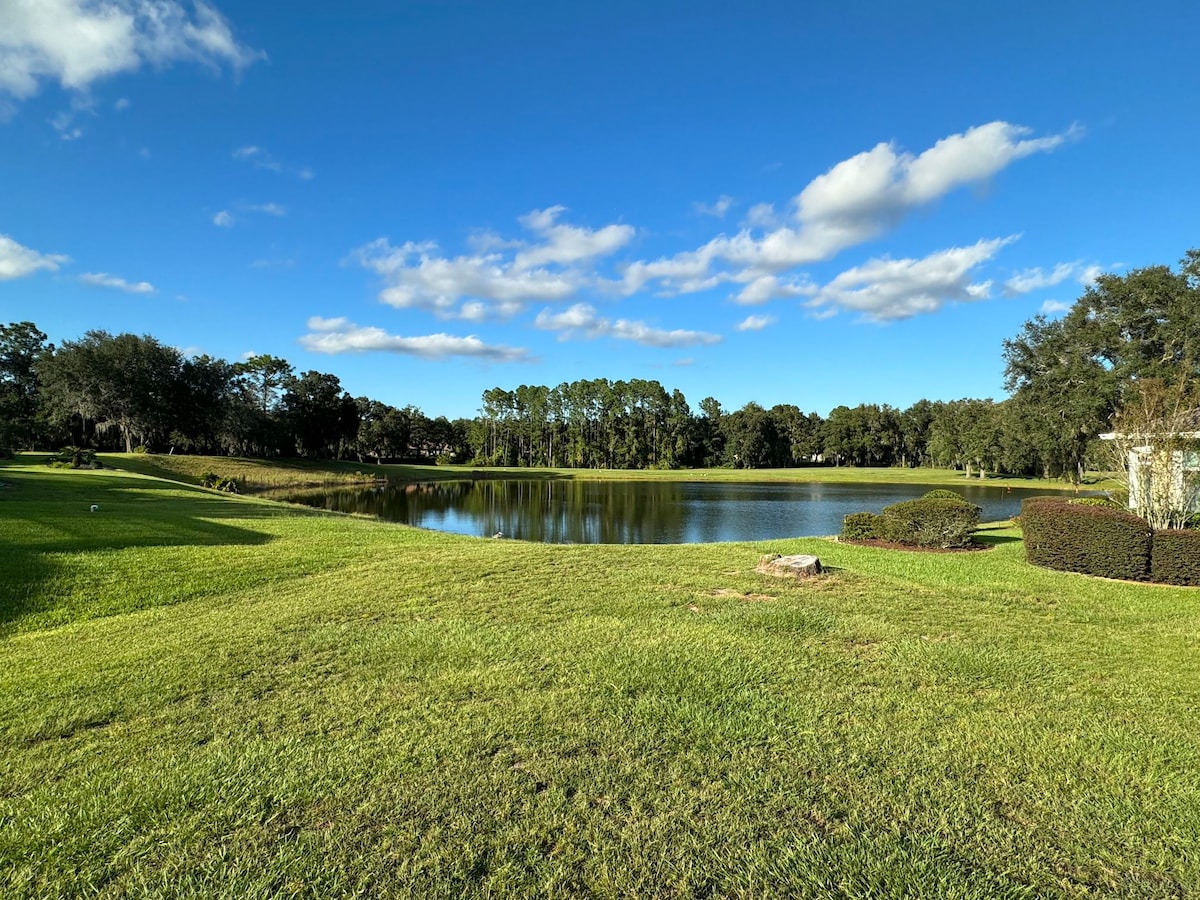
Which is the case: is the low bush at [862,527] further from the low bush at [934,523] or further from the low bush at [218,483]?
the low bush at [218,483]

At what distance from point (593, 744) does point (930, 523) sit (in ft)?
37.8

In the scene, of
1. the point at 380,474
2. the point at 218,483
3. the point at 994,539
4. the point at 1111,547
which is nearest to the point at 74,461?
the point at 218,483

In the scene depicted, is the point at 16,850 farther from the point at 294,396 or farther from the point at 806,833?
the point at 294,396

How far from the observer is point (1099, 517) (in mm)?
9586

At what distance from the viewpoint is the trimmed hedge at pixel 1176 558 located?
880 centimetres

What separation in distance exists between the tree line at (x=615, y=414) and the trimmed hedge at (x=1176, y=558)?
6.13m

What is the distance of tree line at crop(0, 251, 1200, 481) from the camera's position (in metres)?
30.1

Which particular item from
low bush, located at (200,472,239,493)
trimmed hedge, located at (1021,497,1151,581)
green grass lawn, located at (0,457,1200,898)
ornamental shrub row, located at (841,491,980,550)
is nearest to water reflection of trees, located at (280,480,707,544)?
low bush, located at (200,472,239,493)

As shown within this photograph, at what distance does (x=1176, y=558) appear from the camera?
8.91 m

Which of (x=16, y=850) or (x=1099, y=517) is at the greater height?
(x=1099, y=517)

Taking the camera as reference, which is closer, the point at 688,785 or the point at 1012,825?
the point at 1012,825

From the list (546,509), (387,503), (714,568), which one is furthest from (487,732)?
(387,503)

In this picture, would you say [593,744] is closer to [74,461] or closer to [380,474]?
[74,461]

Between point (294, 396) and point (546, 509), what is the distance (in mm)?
46080
